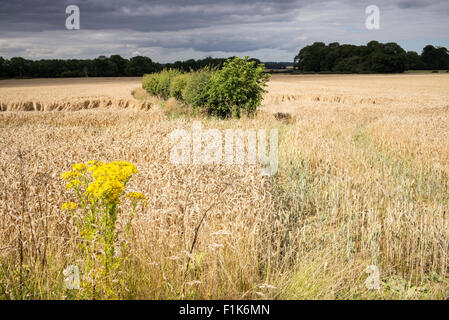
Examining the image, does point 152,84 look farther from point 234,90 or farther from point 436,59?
point 436,59

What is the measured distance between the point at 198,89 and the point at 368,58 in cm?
7248

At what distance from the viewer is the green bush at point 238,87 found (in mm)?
14414

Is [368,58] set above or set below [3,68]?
above

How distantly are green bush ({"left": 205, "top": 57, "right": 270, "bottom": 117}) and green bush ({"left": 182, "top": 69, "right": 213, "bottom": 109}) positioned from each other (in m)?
0.82

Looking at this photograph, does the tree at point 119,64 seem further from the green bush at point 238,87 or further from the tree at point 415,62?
the tree at point 415,62

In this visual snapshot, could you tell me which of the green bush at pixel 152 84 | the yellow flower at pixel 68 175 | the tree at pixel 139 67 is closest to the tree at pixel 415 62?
the tree at pixel 139 67

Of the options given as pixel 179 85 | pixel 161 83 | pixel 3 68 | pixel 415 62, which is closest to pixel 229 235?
pixel 179 85

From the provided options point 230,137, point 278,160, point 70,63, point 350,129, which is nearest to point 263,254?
point 278,160

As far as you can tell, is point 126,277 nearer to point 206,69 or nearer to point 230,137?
point 230,137

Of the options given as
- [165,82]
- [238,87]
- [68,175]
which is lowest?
[68,175]

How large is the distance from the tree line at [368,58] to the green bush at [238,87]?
68.5 m

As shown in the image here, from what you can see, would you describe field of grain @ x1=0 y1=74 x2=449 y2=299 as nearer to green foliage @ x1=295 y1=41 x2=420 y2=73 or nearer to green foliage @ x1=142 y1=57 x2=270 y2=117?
green foliage @ x1=142 y1=57 x2=270 y2=117

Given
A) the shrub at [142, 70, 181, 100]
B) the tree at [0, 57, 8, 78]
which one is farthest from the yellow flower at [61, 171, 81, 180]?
the tree at [0, 57, 8, 78]

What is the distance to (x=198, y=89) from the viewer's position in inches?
639
